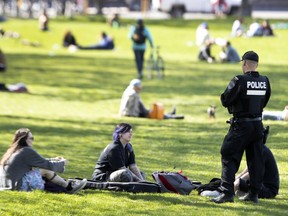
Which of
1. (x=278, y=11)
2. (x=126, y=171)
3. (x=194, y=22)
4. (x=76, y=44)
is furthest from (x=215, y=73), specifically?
(x=278, y=11)

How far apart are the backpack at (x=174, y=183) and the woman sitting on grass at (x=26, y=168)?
1.06 meters

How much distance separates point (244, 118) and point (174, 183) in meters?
1.81

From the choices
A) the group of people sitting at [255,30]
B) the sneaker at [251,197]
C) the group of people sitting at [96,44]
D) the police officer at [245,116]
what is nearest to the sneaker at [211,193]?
the sneaker at [251,197]

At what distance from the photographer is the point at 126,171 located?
1297cm

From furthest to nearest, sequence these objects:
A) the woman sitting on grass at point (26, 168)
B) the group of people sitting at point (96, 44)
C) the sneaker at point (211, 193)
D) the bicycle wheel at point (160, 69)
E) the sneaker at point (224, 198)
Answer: the group of people sitting at point (96, 44), the bicycle wheel at point (160, 69), the sneaker at point (211, 193), the woman sitting on grass at point (26, 168), the sneaker at point (224, 198)

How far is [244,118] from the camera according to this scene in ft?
38.2

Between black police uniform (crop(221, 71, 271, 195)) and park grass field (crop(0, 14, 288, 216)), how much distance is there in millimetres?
597

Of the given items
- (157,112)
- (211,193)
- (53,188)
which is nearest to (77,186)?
(53,188)

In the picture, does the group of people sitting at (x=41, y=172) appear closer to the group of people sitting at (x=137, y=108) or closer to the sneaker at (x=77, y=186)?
the sneaker at (x=77, y=186)

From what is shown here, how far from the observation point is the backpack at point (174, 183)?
1297 centimetres

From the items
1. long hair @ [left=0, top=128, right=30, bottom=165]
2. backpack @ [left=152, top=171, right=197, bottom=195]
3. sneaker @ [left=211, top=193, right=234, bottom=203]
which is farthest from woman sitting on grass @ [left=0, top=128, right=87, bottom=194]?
sneaker @ [left=211, top=193, right=234, bottom=203]

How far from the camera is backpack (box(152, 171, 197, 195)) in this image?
1297 cm

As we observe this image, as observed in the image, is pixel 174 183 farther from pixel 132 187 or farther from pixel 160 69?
pixel 160 69

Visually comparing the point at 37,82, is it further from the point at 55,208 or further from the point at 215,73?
the point at 55,208
